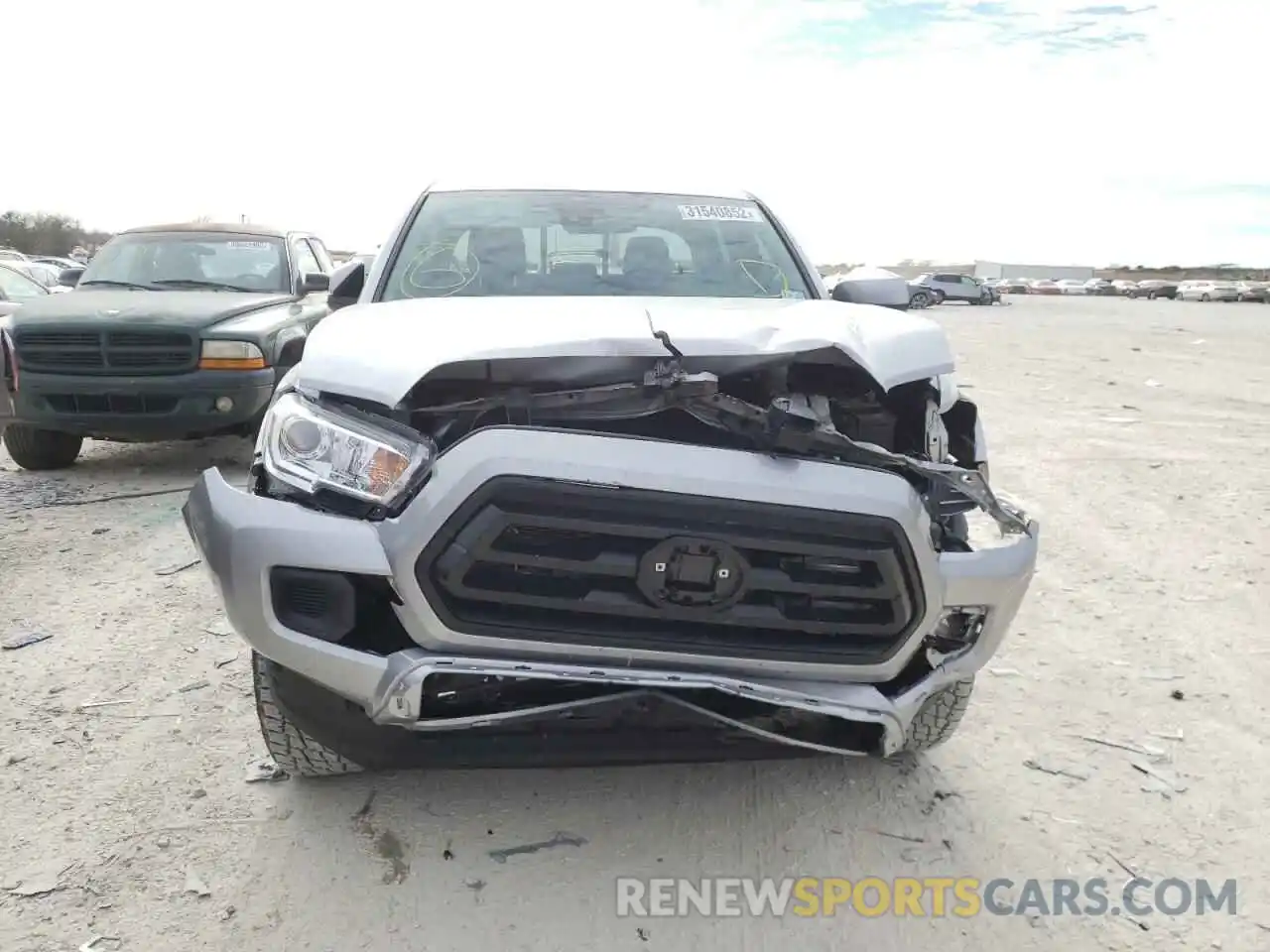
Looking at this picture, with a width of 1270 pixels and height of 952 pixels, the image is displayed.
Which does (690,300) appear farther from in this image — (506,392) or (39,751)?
(39,751)

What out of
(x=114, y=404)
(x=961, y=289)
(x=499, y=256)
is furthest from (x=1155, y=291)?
(x=499, y=256)

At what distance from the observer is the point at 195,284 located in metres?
6.89

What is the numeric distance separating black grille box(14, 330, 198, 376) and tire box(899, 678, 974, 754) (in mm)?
4916

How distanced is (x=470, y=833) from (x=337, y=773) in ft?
1.48

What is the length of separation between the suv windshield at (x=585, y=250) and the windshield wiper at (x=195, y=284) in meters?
3.93

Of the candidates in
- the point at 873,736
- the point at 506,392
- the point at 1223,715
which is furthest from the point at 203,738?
the point at 1223,715

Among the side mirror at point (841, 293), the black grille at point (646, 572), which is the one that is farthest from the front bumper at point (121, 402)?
the black grille at point (646, 572)

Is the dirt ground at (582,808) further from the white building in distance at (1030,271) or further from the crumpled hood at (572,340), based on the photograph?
the white building in distance at (1030,271)

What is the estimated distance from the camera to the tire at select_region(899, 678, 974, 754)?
265 cm

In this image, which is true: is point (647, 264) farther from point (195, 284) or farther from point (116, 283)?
point (116, 283)

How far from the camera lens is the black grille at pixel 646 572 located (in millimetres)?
1940

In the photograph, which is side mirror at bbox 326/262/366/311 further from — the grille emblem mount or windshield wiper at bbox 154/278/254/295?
windshield wiper at bbox 154/278/254/295

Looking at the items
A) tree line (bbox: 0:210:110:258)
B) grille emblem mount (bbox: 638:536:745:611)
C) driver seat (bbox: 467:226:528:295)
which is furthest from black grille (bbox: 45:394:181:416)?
tree line (bbox: 0:210:110:258)

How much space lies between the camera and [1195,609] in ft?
13.4
